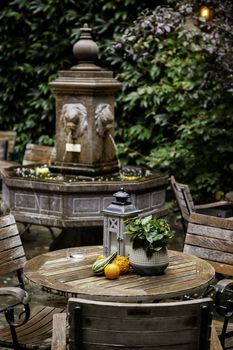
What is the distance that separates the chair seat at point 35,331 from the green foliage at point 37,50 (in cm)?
703

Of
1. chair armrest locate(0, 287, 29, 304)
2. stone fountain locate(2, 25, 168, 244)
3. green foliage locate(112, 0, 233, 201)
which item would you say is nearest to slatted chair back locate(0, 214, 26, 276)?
chair armrest locate(0, 287, 29, 304)

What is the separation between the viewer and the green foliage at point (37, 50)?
11.1m

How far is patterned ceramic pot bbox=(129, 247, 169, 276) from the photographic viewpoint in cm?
391

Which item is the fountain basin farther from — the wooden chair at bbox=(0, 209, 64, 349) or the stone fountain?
the wooden chair at bbox=(0, 209, 64, 349)

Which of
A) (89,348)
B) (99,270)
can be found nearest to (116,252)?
(99,270)

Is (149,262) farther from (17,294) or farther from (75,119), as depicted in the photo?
(75,119)

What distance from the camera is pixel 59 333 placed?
10.6 feet

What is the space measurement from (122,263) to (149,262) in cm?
15

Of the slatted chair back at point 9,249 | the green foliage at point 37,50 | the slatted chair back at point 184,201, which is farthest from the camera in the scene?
the green foliage at point 37,50

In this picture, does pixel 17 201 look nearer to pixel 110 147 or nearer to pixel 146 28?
pixel 110 147

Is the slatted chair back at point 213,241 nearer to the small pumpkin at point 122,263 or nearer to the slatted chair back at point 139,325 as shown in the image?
the small pumpkin at point 122,263

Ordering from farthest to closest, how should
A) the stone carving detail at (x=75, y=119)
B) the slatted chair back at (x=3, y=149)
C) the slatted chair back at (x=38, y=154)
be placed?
1. the slatted chair back at (x=3, y=149)
2. the slatted chair back at (x=38, y=154)
3. the stone carving detail at (x=75, y=119)

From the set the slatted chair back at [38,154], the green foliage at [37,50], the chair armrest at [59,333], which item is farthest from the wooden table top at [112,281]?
the green foliage at [37,50]

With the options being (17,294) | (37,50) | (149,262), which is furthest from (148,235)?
(37,50)
